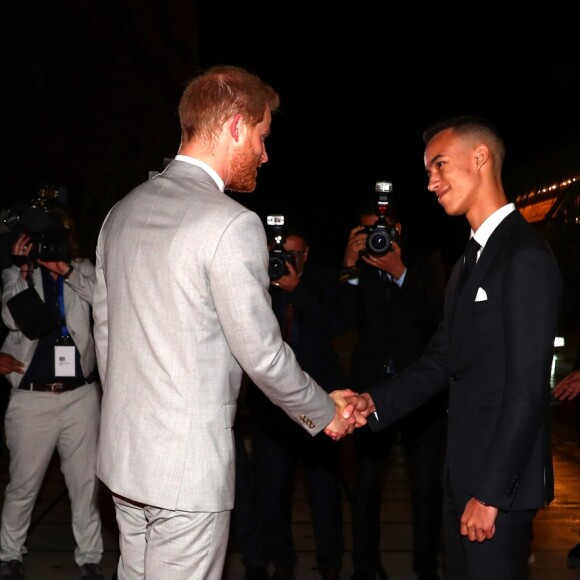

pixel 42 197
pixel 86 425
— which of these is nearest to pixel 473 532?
pixel 86 425

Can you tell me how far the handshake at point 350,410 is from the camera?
9.44ft

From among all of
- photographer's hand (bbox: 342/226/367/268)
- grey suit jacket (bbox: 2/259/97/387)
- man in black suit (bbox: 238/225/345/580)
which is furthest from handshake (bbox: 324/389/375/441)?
grey suit jacket (bbox: 2/259/97/387)

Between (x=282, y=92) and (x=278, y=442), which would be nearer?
(x=278, y=442)

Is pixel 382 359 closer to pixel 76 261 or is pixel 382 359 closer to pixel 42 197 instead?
pixel 76 261

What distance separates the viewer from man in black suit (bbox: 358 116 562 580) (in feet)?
7.60

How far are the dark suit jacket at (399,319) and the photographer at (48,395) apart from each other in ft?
4.25

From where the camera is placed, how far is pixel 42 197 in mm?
4297

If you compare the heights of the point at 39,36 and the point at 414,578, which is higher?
the point at 39,36

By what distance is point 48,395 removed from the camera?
160 inches

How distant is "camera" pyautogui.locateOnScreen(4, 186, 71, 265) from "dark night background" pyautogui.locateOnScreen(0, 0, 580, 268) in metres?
0.50

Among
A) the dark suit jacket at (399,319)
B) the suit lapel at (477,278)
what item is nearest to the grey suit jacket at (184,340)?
the suit lapel at (477,278)

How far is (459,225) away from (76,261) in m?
9.52

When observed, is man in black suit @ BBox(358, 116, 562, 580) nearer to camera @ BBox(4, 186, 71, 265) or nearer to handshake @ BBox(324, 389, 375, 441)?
handshake @ BBox(324, 389, 375, 441)

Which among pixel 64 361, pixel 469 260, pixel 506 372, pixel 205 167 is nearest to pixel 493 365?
pixel 506 372
